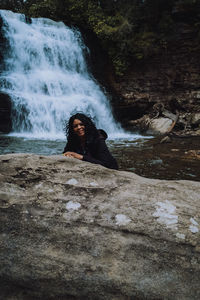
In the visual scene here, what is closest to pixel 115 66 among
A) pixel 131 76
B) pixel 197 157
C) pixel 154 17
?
pixel 131 76

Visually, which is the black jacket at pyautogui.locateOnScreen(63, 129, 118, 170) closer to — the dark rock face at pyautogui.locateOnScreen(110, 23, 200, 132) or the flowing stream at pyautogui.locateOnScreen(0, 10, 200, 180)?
the flowing stream at pyautogui.locateOnScreen(0, 10, 200, 180)

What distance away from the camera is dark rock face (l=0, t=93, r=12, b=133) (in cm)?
1010

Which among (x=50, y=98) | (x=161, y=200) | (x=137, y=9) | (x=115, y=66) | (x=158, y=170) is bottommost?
(x=158, y=170)

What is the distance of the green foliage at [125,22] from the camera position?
14180mm

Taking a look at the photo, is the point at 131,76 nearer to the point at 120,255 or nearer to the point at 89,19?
the point at 89,19

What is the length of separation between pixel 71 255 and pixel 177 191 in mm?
845

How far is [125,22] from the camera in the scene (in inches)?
562

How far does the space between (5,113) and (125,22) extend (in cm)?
1000

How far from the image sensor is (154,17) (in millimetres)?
15016

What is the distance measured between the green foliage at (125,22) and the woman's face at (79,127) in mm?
12507

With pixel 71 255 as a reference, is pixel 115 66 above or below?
above

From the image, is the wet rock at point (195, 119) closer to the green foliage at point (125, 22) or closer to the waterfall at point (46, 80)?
the waterfall at point (46, 80)

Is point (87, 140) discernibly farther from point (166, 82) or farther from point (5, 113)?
point (166, 82)

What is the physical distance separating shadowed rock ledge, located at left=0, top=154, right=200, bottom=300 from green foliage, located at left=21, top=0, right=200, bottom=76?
1419 cm
